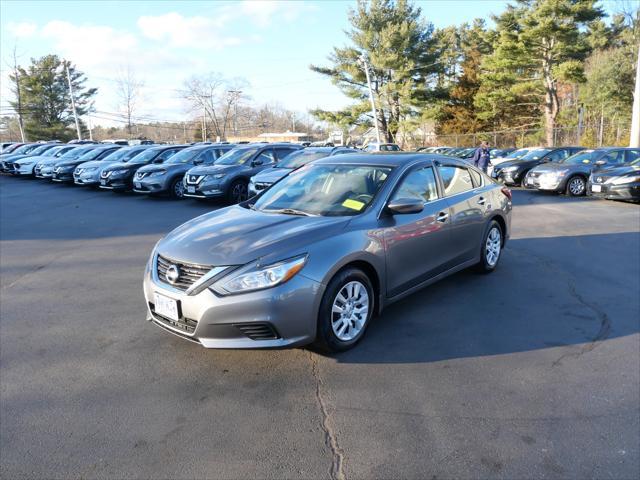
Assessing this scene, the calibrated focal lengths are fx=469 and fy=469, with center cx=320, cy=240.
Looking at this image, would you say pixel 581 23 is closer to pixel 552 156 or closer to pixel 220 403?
pixel 552 156

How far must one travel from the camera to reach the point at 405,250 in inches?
169

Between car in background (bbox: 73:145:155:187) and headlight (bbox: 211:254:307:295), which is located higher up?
car in background (bbox: 73:145:155:187)

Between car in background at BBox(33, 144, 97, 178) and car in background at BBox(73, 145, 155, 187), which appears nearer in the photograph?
car in background at BBox(73, 145, 155, 187)

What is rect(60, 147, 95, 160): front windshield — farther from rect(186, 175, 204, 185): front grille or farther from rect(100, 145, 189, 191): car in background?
rect(186, 175, 204, 185): front grille

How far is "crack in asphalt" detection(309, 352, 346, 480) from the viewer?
2504mm

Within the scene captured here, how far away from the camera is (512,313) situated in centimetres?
467

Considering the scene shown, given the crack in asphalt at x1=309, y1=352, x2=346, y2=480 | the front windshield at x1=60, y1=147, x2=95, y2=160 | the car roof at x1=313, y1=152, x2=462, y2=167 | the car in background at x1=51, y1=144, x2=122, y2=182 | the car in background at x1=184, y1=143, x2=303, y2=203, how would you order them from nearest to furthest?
the crack in asphalt at x1=309, y1=352, x2=346, y2=480 < the car roof at x1=313, y1=152, x2=462, y2=167 < the car in background at x1=184, y1=143, x2=303, y2=203 < the car in background at x1=51, y1=144, x2=122, y2=182 < the front windshield at x1=60, y1=147, x2=95, y2=160

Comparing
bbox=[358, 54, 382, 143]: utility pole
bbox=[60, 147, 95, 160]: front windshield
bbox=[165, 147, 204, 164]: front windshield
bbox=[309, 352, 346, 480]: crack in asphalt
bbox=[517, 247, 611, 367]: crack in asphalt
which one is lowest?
bbox=[309, 352, 346, 480]: crack in asphalt

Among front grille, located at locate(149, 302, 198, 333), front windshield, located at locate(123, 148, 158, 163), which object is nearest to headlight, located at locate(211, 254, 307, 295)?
front grille, located at locate(149, 302, 198, 333)

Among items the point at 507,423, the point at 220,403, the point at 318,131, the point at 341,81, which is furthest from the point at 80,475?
the point at 318,131

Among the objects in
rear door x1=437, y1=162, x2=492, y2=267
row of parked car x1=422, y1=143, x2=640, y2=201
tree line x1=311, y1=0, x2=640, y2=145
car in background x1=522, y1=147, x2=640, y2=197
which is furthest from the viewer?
tree line x1=311, y1=0, x2=640, y2=145

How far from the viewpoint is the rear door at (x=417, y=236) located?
4164 millimetres

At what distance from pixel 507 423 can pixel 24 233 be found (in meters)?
9.76

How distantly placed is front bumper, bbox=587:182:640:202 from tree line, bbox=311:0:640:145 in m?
23.3
